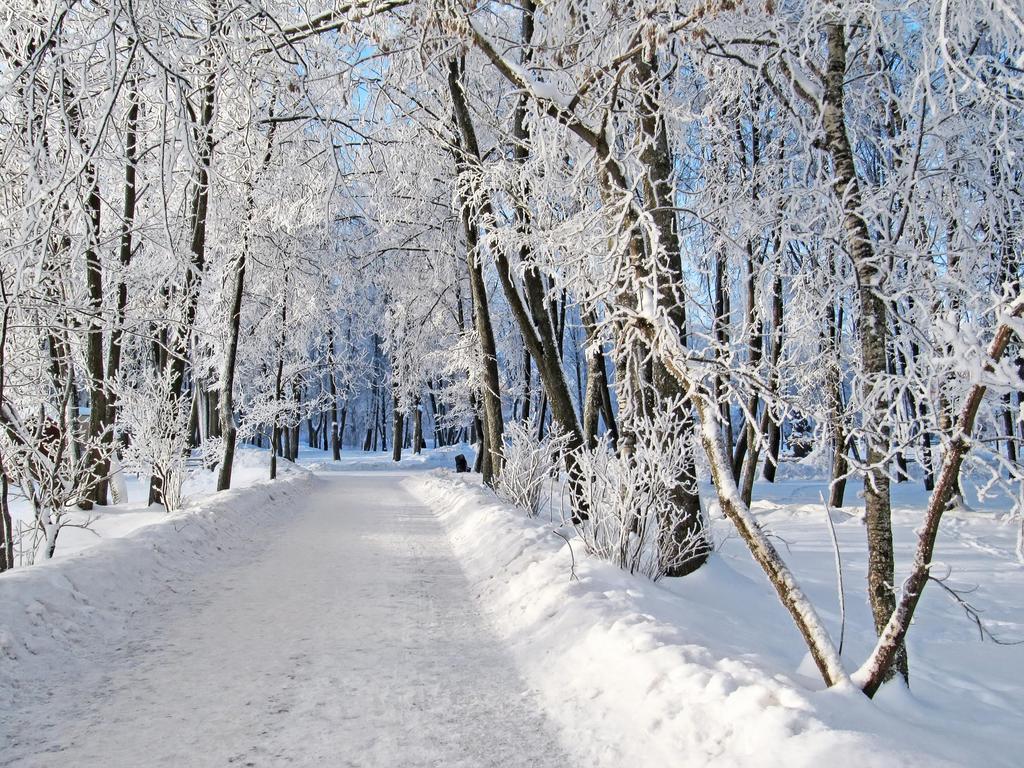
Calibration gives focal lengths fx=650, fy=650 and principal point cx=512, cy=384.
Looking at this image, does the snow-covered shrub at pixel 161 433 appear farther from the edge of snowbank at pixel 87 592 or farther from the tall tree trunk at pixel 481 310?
the tall tree trunk at pixel 481 310

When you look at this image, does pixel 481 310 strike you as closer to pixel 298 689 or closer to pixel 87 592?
pixel 87 592

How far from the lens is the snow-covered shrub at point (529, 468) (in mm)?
9594

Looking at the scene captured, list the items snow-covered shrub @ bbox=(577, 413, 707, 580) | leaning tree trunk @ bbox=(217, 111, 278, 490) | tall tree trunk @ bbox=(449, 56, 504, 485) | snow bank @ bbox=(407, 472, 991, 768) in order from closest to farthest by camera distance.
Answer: snow bank @ bbox=(407, 472, 991, 768), snow-covered shrub @ bbox=(577, 413, 707, 580), tall tree trunk @ bbox=(449, 56, 504, 485), leaning tree trunk @ bbox=(217, 111, 278, 490)

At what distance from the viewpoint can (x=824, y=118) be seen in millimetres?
4738

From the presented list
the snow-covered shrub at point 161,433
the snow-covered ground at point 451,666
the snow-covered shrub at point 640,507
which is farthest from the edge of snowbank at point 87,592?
the snow-covered shrub at point 161,433

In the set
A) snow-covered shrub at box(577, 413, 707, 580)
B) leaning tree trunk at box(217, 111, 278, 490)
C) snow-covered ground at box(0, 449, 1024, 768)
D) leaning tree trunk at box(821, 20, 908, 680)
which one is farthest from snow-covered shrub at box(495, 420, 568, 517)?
leaning tree trunk at box(217, 111, 278, 490)

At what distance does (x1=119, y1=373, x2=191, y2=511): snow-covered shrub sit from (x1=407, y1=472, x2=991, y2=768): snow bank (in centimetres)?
755

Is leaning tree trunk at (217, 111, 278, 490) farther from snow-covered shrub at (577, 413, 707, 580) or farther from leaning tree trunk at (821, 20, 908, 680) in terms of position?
leaning tree trunk at (821, 20, 908, 680)

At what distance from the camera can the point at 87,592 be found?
177 inches

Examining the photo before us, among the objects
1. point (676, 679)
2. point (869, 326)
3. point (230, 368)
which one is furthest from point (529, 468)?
point (230, 368)

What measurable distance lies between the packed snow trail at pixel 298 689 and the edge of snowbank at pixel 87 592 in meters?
0.17

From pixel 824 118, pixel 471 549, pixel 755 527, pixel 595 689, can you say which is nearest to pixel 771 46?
pixel 824 118

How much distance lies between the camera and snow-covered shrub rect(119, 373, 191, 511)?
1095cm

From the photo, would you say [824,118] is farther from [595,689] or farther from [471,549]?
[471,549]
